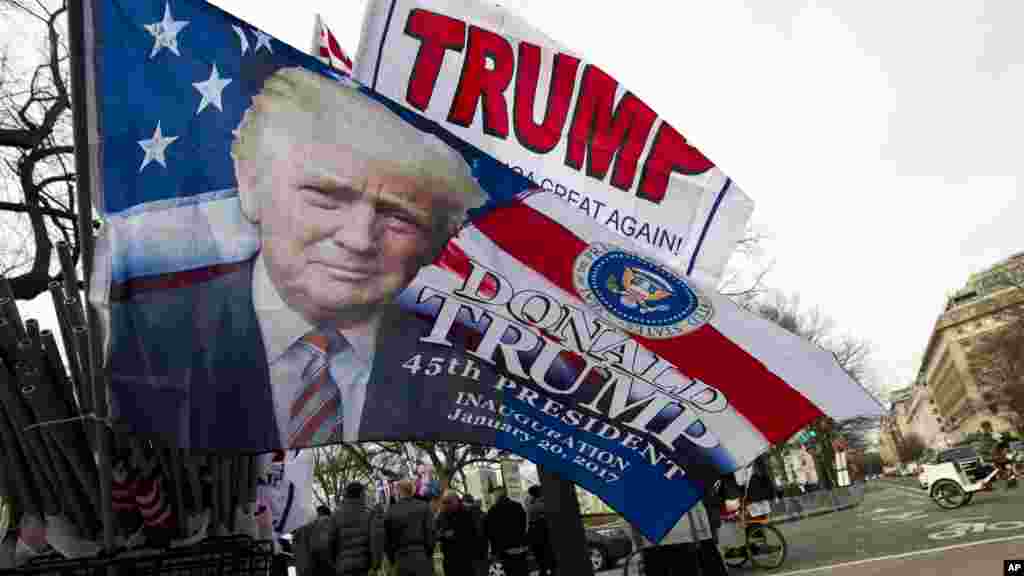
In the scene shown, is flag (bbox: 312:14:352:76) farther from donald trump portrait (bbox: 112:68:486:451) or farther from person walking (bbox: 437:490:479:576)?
person walking (bbox: 437:490:479:576)

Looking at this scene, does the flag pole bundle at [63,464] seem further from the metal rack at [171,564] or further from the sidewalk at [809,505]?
the sidewalk at [809,505]

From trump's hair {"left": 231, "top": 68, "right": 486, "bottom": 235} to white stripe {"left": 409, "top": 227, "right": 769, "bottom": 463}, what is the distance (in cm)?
16

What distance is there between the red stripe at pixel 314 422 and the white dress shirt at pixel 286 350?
49 millimetres

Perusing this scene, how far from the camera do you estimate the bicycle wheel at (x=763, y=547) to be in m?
12.7

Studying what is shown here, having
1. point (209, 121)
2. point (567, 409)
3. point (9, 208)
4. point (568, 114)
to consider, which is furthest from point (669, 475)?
point (9, 208)

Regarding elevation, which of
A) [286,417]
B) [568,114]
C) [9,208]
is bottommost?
[286,417]

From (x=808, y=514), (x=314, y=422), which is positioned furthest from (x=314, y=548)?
(x=808, y=514)

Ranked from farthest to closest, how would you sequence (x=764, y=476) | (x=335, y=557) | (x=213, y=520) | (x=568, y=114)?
(x=764, y=476)
(x=335, y=557)
(x=568, y=114)
(x=213, y=520)

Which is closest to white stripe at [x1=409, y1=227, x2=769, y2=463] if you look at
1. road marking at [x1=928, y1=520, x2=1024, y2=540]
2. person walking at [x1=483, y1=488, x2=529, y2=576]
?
person walking at [x1=483, y1=488, x2=529, y2=576]

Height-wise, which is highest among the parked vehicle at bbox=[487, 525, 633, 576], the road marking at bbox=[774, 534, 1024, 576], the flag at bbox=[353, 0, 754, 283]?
the flag at bbox=[353, 0, 754, 283]

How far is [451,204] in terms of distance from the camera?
4.04m

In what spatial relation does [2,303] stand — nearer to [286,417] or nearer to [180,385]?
[180,385]

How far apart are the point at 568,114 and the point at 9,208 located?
904 cm

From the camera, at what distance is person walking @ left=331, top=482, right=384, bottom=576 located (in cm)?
771
